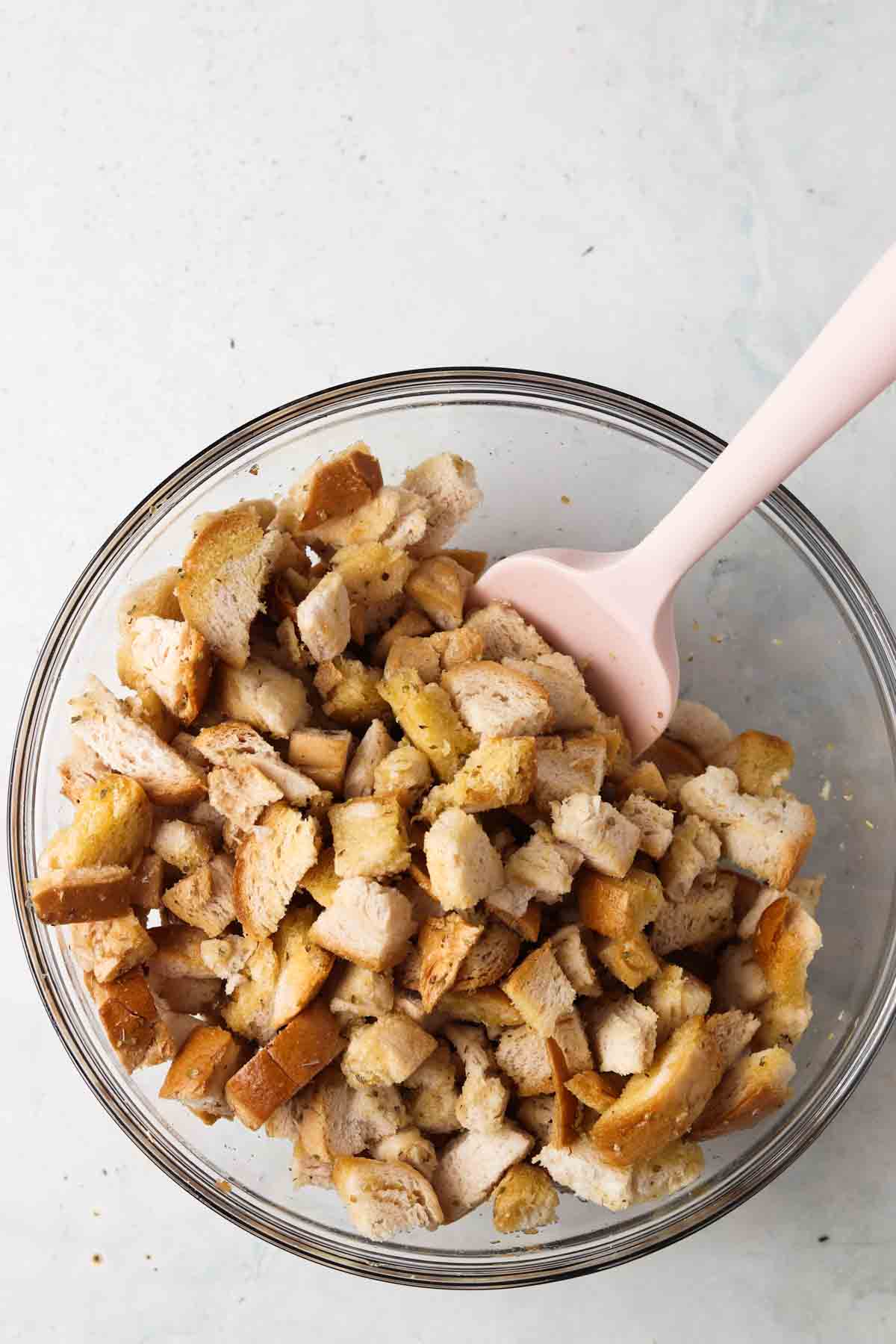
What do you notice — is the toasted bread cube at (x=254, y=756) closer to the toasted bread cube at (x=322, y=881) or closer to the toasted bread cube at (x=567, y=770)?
the toasted bread cube at (x=322, y=881)

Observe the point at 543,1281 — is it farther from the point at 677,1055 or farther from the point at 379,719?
the point at 379,719

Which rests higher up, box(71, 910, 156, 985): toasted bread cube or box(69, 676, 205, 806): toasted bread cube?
box(69, 676, 205, 806): toasted bread cube

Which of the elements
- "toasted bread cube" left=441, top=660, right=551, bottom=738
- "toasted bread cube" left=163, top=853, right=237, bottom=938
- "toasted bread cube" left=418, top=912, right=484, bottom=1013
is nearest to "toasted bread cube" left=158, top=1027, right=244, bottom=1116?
"toasted bread cube" left=163, top=853, right=237, bottom=938

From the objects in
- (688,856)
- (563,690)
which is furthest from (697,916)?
(563,690)

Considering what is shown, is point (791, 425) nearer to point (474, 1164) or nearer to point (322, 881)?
point (322, 881)

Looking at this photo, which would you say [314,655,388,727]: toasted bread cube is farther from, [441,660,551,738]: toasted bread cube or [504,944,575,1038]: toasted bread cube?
[504,944,575,1038]: toasted bread cube

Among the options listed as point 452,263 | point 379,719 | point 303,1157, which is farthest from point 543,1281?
point 452,263

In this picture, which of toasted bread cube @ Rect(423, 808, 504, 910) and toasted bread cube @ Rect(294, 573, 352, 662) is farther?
toasted bread cube @ Rect(294, 573, 352, 662)
